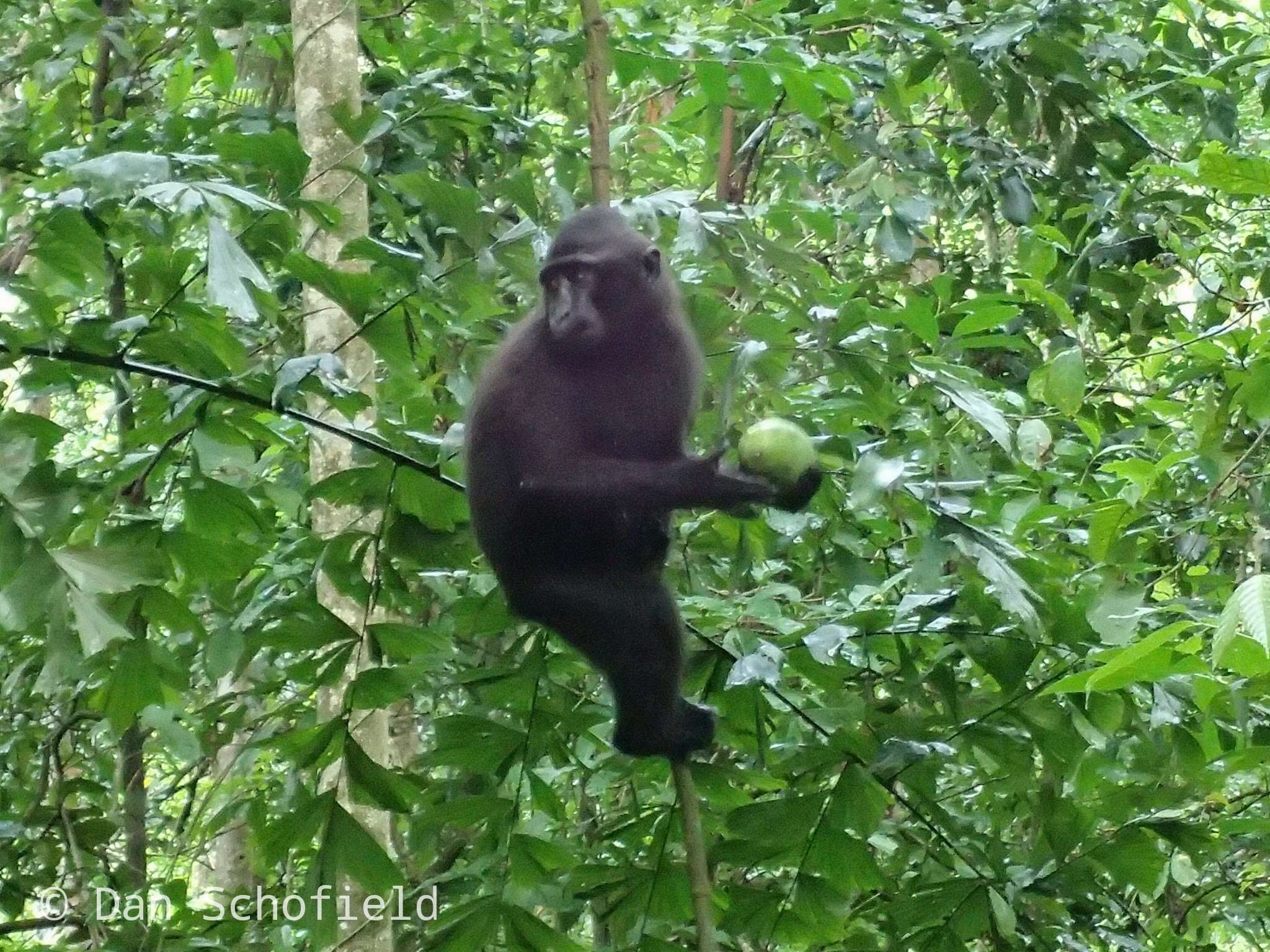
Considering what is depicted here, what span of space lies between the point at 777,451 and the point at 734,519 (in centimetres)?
92

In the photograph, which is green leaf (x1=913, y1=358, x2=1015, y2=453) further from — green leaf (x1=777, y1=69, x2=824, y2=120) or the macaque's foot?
the macaque's foot

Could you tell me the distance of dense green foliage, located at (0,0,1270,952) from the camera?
9.96 ft

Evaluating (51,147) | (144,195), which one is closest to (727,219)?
(144,195)

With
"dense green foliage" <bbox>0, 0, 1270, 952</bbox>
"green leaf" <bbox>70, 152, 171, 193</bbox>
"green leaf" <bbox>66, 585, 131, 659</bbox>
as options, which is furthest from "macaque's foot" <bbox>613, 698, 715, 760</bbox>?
"green leaf" <bbox>70, 152, 171, 193</bbox>

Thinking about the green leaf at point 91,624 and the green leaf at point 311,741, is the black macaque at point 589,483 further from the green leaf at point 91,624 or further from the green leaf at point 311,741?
the green leaf at point 91,624

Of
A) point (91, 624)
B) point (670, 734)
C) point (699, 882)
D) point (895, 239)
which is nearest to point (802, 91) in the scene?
point (895, 239)

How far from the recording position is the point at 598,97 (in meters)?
3.01

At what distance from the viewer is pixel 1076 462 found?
4.30 metres

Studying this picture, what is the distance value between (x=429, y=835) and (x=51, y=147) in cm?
259

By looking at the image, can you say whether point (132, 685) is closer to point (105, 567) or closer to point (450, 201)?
point (105, 567)

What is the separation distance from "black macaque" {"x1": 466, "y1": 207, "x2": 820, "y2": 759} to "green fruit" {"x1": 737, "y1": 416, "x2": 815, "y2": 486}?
516mm

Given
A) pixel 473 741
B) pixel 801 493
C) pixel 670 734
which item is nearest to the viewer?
pixel 801 493

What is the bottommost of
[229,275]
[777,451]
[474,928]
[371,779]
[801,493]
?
[474,928]

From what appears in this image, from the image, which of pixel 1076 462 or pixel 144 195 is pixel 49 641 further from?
pixel 1076 462
